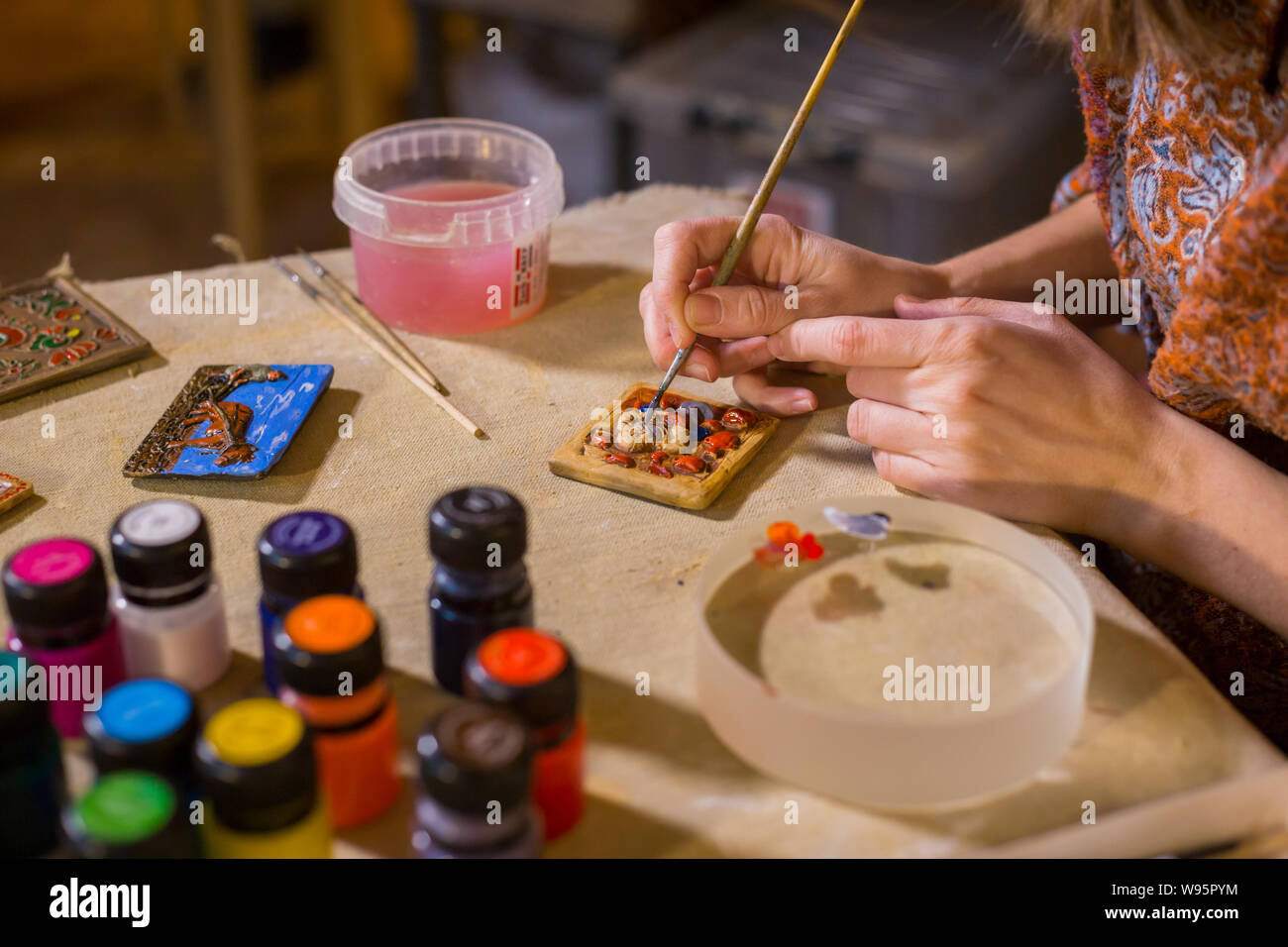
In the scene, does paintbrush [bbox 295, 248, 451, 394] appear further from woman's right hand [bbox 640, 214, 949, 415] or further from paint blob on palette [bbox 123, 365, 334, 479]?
woman's right hand [bbox 640, 214, 949, 415]

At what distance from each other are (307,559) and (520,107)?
2.73 m

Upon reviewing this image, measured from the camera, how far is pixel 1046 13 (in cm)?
97

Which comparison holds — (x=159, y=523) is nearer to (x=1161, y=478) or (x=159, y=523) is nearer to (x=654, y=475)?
(x=654, y=475)

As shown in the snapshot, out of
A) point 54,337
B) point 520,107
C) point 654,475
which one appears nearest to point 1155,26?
point 654,475

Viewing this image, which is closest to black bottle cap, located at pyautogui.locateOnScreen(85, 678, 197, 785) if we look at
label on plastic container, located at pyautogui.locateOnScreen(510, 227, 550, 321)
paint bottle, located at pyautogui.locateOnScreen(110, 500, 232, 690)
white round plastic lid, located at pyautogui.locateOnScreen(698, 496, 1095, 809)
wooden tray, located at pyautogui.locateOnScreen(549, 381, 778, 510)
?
paint bottle, located at pyautogui.locateOnScreen(110, 500, 232, 690)

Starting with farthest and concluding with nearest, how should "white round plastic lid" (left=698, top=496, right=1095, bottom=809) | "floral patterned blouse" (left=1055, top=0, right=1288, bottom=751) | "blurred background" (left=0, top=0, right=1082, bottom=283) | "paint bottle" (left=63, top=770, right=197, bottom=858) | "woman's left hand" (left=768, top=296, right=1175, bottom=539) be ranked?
"blurred background" (left=0, top=0, right=1082, bottom=283)
"woman's left hand" (left=768, top=296, right=1175, bottom=539)
"floral patterned blouse" (left=1055, top=0, right=1288, bottom=751)
"white round plastic lid" (left=698, top=496, right=1095, bottom=809)
"paint bottle" (left=63, top=770, right=197, bottom=858)

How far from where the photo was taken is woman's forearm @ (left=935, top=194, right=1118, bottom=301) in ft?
3.97

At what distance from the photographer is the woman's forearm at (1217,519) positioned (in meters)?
0.90

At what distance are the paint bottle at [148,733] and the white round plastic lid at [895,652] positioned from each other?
11.9 inches

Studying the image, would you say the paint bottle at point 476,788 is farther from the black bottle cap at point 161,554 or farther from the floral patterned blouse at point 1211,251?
the floral patterned blouse at point 1211,251

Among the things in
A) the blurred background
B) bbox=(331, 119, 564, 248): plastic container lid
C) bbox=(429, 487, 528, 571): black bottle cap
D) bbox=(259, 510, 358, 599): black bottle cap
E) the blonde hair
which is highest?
the blonde hair

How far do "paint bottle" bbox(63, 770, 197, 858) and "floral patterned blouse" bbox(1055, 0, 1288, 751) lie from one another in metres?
0.73

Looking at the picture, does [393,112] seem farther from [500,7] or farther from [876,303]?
[876,303]

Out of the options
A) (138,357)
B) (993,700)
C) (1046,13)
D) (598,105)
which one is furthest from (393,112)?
(993,700)
